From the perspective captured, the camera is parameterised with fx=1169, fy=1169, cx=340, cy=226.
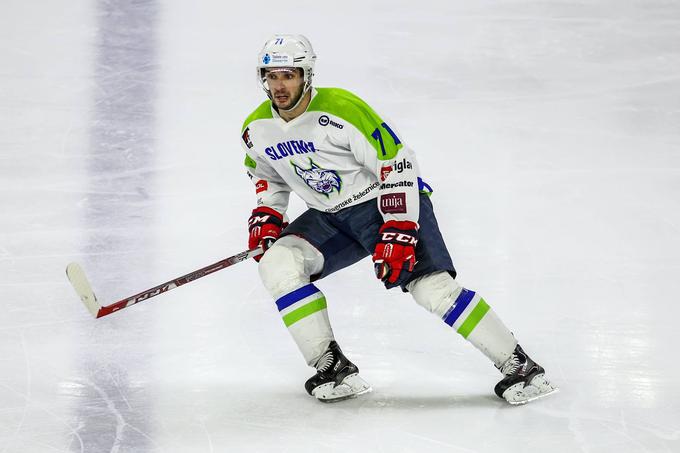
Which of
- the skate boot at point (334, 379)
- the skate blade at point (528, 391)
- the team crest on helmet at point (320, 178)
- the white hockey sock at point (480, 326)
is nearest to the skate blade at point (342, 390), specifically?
the skate boot at point (334, 379)

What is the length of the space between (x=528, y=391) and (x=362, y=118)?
0.90m

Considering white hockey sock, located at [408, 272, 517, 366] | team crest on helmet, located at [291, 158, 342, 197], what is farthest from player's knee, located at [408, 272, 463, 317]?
team crest on helmet, located at [291, 158, 342, 197]

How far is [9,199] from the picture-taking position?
15.3 feet

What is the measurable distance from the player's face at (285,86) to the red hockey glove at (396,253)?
1.50 feet

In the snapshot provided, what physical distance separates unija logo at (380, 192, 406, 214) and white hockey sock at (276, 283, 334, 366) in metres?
0.31

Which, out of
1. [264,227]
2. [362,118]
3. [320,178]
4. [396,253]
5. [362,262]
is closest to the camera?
[396,253]

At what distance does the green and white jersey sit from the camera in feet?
10.9

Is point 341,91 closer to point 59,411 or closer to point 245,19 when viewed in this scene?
point 59,411

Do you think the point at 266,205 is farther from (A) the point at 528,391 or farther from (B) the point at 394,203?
(A) the point at 528,391

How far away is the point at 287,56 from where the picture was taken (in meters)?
3.28

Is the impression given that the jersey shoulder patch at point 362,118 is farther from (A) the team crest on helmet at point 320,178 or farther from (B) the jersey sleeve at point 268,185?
(B) the jersey sleeve at point 268,185

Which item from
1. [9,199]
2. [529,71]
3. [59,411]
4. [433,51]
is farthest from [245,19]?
[59,411]

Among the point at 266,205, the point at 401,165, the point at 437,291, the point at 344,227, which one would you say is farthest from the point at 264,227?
the point at 437,291

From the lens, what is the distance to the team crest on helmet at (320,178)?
343 centimetres
